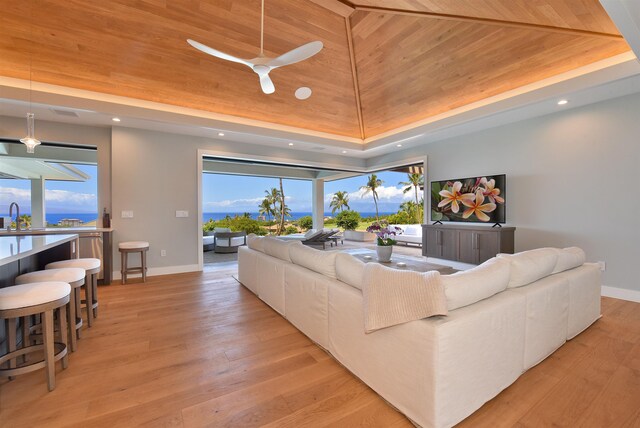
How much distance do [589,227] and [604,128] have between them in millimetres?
1337

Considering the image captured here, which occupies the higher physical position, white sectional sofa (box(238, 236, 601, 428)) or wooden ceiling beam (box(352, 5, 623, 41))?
wooden ceiling beam (box(352, 5, 623, 41))

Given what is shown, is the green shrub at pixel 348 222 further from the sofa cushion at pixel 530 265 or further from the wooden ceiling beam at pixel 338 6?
the sofa cushion at pixel 530 265

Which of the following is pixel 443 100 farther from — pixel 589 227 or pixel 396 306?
pixel 396 306

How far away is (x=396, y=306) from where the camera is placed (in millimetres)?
1515

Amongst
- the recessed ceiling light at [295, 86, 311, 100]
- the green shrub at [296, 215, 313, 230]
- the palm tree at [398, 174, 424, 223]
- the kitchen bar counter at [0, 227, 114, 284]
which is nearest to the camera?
the kitchen bar counter at [0, 227, 114, 284]

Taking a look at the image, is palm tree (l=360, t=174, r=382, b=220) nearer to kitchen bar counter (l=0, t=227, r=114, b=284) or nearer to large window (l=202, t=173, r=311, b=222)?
large window (l=202, t=173, r=311, b=222)

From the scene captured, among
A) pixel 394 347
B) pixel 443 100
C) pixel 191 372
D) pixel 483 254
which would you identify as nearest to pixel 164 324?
pixel 191 372

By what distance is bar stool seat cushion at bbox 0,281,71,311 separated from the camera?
161cm

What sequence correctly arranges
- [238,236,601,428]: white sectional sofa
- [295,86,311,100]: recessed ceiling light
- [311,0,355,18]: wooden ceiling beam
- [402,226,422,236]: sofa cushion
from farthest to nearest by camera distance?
1. [402,226,422,236]: sofa cushion
2. [295,86,311,100]: recessed ceiling light
3. [311,0,355,18]: wooden ceiling beam
4. [238,236,601,428]: white sectional sofa

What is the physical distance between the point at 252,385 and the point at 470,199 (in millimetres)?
4612

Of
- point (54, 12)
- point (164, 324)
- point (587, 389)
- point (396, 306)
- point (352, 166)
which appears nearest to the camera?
point (396, 306)

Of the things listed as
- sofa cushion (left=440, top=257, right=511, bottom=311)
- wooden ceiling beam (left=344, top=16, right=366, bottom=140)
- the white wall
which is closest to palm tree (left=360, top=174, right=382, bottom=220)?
wooden ceiling beam (left=344, top=16, right=366, bottom=140)

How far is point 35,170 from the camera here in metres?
6.82

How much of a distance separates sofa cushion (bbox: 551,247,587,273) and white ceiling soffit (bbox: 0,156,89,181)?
8604 millimetres
